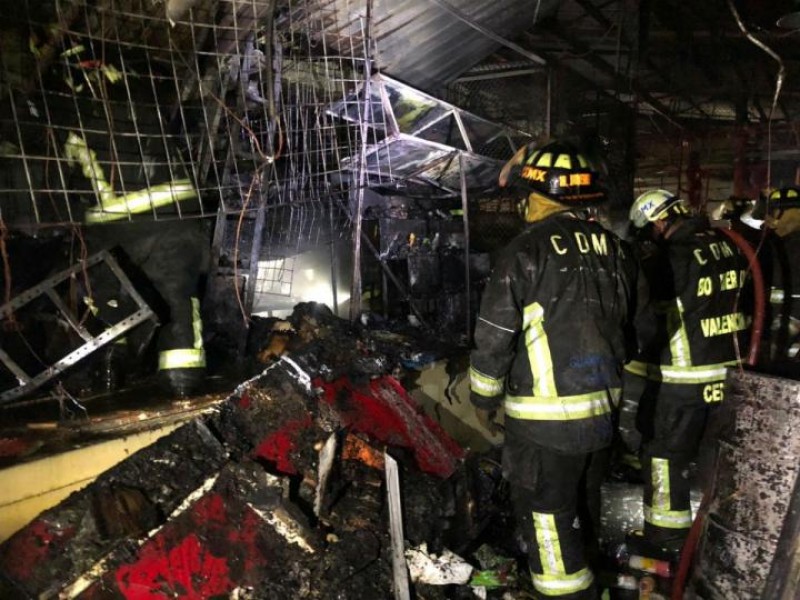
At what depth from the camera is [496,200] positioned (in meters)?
9.58

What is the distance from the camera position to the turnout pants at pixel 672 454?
12.4 feet

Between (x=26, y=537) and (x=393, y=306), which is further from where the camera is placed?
(x=393, y=306)

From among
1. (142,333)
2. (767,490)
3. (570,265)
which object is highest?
(570,265)

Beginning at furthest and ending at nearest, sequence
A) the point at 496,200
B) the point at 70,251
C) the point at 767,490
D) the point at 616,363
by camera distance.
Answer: the point at 496,200, the point at 70,251, the point at 616,363, the point at 767,490

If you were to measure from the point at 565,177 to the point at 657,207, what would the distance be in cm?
170

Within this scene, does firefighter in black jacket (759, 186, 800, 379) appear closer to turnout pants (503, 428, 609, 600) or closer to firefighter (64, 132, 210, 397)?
turnout pants (503, 428, 609, 600)

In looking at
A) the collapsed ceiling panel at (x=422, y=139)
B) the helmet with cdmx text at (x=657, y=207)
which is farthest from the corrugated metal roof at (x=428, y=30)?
the helmet with cdmx text at (x=657, y=207)

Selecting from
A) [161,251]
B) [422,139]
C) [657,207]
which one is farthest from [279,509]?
[422,139]

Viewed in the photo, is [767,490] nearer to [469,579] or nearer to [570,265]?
[570,265]

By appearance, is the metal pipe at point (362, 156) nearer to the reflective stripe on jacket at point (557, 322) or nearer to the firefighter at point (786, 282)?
the reflective stripe on jacket at point (557, 322)

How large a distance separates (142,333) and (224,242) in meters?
1.10

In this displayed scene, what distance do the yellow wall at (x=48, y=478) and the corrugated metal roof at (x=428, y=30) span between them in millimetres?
3719

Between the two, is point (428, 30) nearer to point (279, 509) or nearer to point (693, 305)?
point (693, 305)

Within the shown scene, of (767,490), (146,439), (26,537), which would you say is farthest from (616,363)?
(26,537)
